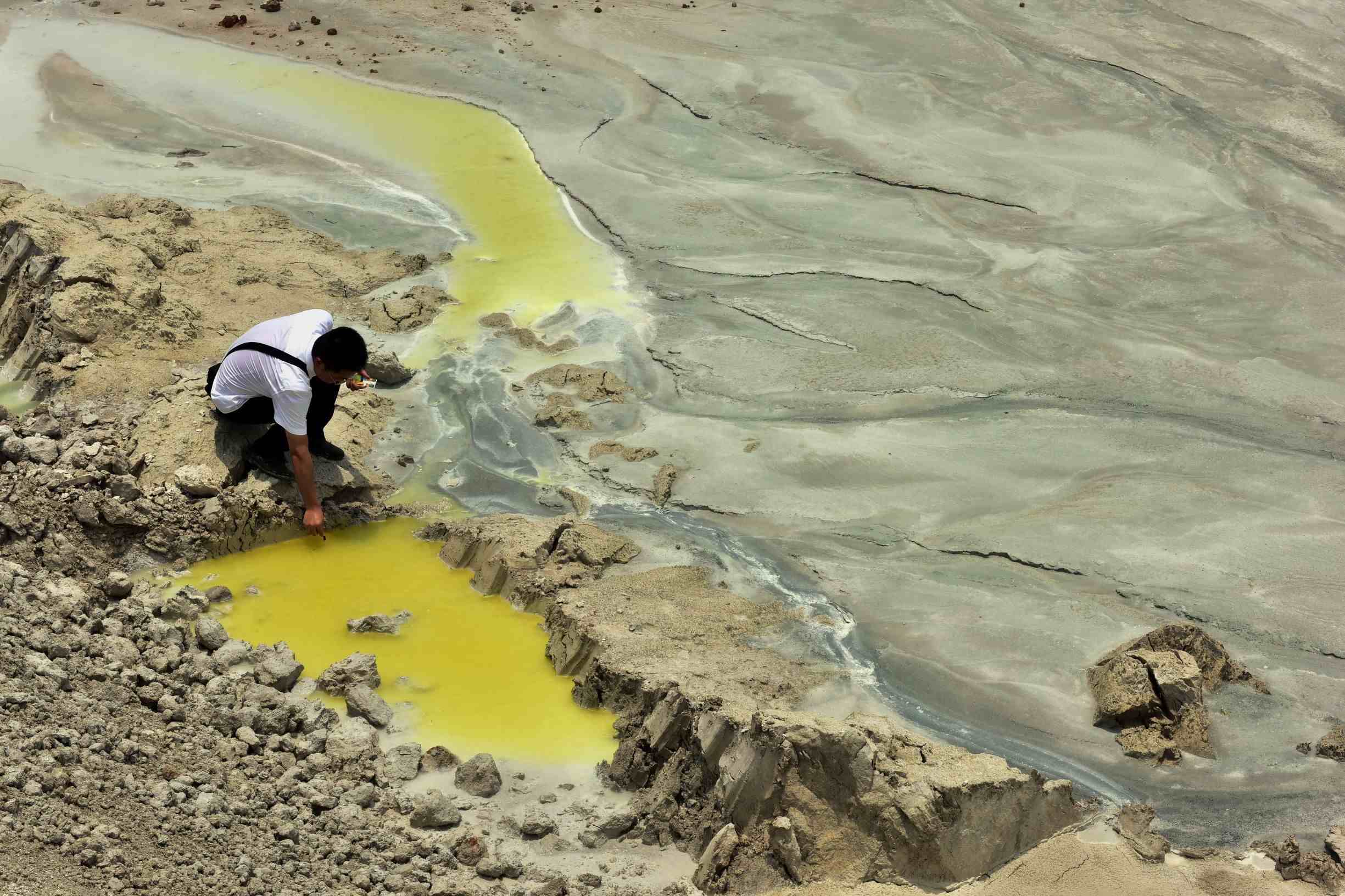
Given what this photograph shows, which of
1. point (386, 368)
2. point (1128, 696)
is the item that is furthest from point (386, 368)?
point (1128, 696)

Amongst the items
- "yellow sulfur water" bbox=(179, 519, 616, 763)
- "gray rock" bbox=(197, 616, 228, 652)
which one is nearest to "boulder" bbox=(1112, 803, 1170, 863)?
"yellow sulfur water" bbox=(179, 519, 616, 763)

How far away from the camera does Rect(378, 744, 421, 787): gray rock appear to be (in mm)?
3916

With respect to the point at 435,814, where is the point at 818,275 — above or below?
above

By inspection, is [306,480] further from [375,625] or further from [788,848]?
[788,848]

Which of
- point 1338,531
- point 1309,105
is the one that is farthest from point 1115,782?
point 1309,105

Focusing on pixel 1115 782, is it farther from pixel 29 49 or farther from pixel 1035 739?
pixel 29 49

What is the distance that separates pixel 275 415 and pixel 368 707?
4.79ft

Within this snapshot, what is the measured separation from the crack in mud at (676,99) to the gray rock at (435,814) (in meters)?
6.47

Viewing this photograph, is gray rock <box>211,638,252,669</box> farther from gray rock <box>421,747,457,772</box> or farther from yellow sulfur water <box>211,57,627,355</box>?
yellow sulfur water <box>211,57,627,355</box>

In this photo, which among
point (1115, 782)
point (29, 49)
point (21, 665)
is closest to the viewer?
point (21, 665)

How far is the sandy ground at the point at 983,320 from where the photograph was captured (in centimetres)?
471

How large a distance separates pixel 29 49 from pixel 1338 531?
1011 centimetres

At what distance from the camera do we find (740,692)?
414cm

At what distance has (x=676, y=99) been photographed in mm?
9469
